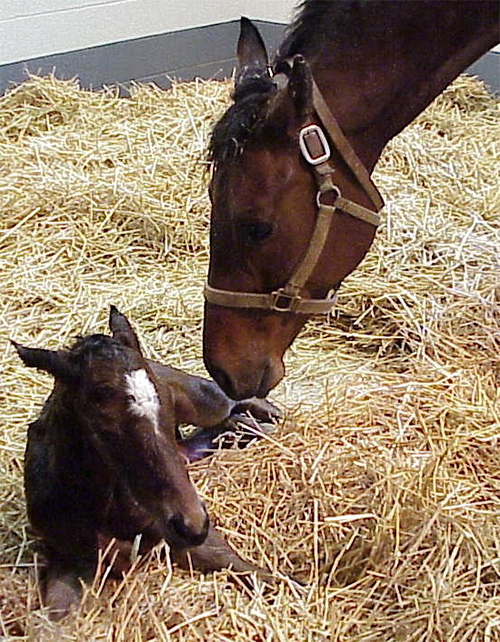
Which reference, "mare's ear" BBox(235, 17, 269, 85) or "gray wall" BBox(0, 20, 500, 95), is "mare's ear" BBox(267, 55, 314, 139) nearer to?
"mare's ear" BBox(235, 17, 269, 85)

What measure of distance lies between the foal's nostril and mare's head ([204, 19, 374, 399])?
36cm

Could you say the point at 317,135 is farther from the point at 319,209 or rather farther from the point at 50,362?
the point at 50,362

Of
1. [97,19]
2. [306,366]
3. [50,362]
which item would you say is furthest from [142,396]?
[97,19]

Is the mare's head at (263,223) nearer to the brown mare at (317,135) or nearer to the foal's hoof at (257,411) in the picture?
the brown mare at (317,135)

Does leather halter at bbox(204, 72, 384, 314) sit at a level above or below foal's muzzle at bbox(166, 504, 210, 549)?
above

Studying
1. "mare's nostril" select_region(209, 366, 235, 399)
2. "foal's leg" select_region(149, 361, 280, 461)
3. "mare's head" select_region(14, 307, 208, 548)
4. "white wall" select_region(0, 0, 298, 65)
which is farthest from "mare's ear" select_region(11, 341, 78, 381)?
"white wall" select_region(0, 0, 298, 65)

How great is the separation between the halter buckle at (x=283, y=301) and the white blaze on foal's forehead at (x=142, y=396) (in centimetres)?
31

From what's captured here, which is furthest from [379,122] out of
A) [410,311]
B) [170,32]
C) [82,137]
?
[170,32]

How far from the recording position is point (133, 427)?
184cm

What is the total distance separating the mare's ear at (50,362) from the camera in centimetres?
192

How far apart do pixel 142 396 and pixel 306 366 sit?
1285mm

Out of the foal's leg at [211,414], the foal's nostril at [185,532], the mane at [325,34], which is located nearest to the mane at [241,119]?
the mane at [325,34]

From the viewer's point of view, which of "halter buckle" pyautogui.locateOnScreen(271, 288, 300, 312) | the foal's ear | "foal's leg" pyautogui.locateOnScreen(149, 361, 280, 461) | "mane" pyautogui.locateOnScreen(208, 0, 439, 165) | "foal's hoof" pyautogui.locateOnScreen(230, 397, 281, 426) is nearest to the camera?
the foal's ear

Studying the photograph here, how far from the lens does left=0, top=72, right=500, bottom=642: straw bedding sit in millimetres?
2010
